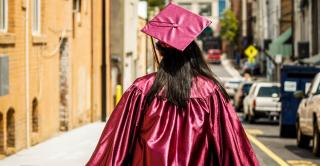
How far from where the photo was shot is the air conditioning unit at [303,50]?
48.6m

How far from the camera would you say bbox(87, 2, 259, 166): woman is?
518 cm

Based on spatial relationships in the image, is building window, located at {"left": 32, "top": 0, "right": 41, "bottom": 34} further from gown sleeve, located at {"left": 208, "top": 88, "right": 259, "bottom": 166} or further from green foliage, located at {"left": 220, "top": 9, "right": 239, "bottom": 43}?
green foliage, located at {"left": 220, "top": 9, "right": 239, "bottom": 43}

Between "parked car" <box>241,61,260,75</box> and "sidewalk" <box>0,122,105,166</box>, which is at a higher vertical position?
"parked car" <box>241,61,260,75</box>

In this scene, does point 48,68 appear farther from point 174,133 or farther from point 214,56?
point 214,56

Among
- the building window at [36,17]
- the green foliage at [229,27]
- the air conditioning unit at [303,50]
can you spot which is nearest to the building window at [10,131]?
the building window at [36,17]

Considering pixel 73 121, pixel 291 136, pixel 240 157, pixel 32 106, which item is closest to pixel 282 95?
pixel 291 136

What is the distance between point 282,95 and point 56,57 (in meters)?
6.30

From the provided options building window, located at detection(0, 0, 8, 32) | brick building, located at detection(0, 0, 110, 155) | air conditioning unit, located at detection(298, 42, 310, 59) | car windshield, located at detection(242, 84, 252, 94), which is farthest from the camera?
air conditioning unit, located at detection(298, 42, 310, 59)

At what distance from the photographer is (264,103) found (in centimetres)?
3259

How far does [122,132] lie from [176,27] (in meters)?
0.66

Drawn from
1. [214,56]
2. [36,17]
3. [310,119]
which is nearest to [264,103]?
[310,119]

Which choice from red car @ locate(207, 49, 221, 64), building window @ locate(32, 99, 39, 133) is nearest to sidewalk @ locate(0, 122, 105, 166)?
building window @ locate(32, 99, 39, 133)

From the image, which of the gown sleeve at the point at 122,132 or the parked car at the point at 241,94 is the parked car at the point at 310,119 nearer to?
the gown sleeve at the point at 122,132

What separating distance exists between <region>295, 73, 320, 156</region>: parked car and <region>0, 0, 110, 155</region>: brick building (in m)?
5.48
